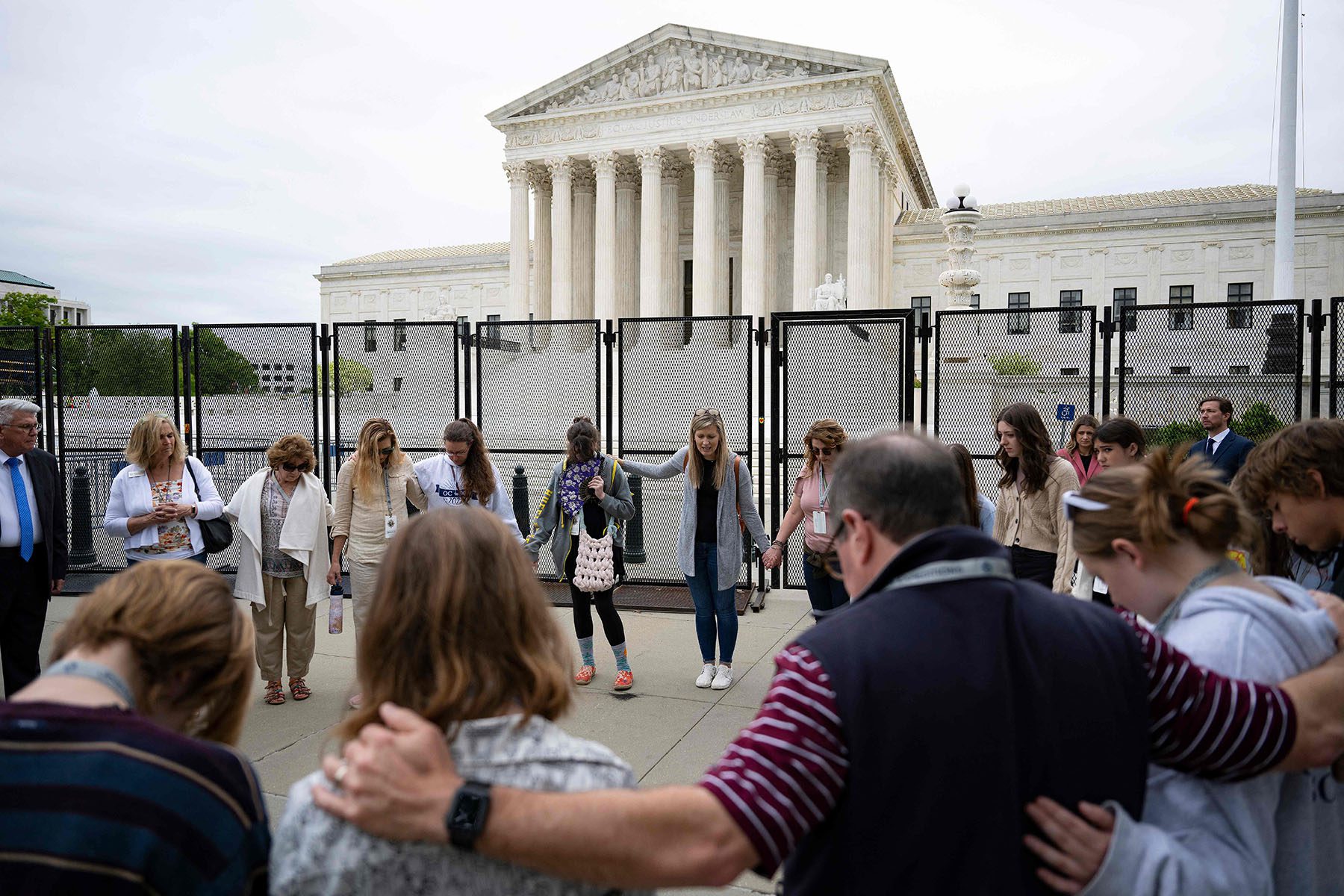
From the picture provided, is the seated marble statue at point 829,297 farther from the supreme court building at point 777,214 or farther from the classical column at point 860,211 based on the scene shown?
the supreme court building at point 777,214

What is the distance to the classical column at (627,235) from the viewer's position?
4631cm

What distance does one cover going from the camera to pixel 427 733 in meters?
1.40

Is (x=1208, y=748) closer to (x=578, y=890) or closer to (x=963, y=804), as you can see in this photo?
(x=963, y=804)

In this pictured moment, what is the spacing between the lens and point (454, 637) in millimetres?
1538

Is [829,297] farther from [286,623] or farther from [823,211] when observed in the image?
[286,623]

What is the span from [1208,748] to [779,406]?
7737 mm

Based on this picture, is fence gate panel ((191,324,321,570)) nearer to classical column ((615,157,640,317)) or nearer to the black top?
the black top

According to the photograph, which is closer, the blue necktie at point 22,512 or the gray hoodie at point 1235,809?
the gray hoodie at point 1235,809

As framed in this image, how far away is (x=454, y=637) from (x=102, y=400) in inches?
427

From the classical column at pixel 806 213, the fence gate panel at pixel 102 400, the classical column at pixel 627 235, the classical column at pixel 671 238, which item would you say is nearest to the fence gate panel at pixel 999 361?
the fence gate panel at pixel 102 400

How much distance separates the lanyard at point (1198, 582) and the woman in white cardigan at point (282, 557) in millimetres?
5803

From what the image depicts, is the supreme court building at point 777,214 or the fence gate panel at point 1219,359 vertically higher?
the supreme court building at point 777,214

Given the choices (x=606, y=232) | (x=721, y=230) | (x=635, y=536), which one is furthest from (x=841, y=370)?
(x=606, y=232)

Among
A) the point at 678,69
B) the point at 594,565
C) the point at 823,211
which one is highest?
the point at 678,69
